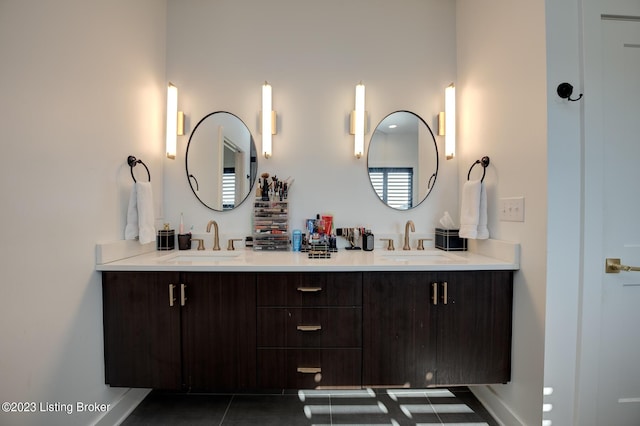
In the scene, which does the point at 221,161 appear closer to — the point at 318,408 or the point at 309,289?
the point at 309,289

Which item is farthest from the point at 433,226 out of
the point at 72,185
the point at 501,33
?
the point at 72,185

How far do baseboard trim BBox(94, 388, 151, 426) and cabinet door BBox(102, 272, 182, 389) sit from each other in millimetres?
205

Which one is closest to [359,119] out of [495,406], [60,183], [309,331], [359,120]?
[359,120]

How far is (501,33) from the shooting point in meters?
1.56

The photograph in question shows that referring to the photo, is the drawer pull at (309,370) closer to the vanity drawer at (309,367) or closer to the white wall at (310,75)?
the vanity drawer at (309,367)

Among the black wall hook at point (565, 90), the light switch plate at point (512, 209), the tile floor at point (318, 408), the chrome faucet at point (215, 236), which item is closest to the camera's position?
the black wall hook at point (565, 90)

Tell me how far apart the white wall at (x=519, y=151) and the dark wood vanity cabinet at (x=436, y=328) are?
A: 0.32 ft

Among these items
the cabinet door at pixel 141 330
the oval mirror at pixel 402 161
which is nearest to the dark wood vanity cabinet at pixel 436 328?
the oval mirror at pixel 402 161

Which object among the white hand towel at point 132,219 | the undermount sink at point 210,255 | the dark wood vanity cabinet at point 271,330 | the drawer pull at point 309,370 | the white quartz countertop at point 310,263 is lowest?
the drawer pull at point 309,370

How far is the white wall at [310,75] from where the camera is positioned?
2.04 meters

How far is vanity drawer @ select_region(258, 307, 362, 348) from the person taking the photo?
1.43 m

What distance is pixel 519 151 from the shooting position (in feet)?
4.67

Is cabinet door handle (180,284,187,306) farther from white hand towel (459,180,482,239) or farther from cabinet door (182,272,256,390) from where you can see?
white hand towel (459,180,482,239)

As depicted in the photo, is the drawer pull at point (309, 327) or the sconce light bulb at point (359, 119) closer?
the drawer pull at point (309, 327)
